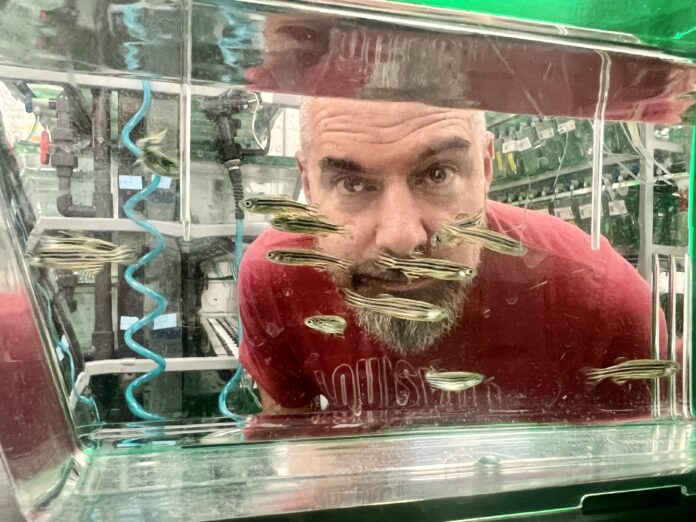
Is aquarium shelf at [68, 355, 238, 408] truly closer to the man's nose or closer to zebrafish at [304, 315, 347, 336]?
zebrafish at [304, 315, 347, 336]

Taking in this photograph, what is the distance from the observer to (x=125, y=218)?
1.19 metres

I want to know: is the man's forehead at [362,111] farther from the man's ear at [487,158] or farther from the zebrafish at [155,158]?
the zebrafish at [155,158]

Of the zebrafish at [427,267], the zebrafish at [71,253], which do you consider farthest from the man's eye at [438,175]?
the zebrafish at [71,253]

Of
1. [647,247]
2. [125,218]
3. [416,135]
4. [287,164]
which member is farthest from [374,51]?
[647,247]

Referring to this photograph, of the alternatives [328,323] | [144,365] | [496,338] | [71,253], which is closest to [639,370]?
[496,338]

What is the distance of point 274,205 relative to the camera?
1129mm

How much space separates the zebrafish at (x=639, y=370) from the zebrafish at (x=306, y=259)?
80 centimetres

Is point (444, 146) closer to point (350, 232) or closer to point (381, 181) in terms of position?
point (381, 181)

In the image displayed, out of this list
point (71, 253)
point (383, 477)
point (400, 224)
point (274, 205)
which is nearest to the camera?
point (383, 477)

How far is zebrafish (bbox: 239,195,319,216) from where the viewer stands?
1125 mm

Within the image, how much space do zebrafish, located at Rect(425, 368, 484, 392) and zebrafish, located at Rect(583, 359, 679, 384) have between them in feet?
1.23

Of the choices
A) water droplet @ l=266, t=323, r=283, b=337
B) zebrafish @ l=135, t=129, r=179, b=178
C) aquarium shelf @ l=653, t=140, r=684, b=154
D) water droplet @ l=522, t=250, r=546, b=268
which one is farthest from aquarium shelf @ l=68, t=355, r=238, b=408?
aquarium shelf @ l=653, t=140, r=684, b=154

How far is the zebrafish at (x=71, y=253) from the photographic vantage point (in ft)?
3.03

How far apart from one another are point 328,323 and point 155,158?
0.64 m
